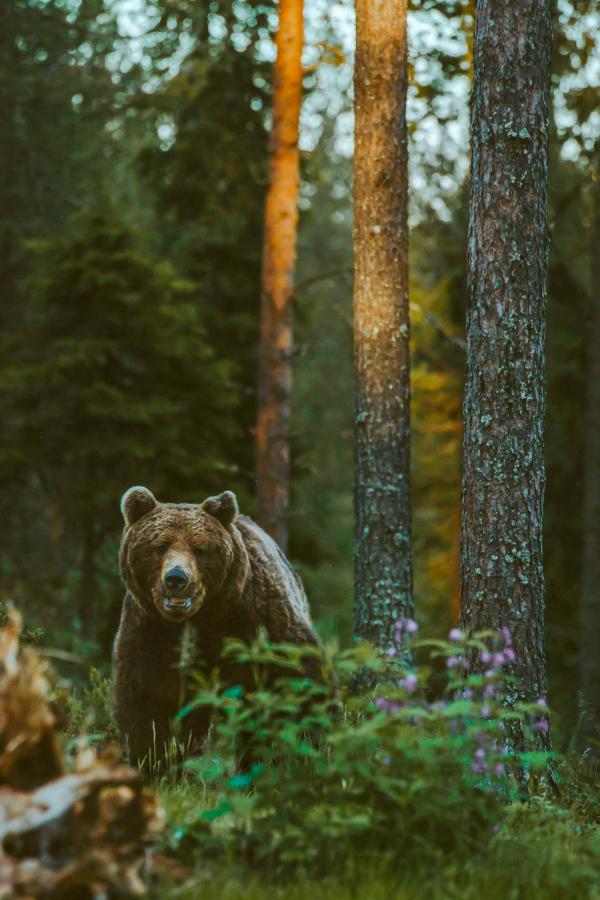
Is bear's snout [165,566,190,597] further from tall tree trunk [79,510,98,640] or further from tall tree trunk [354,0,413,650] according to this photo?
tall tree trunk [79,510,98,640]

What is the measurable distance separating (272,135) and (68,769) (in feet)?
32.2

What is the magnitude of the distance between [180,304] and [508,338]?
29.6 ft

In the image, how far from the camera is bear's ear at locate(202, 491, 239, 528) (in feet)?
23.1

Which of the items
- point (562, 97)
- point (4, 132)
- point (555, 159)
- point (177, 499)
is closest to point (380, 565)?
point (177, 499)

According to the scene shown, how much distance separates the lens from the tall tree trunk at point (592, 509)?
15148 mm

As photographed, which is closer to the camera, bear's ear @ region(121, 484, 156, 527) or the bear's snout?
the bear's snout

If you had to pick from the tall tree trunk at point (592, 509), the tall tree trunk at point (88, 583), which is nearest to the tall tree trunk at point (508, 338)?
the tall tree trunk at point (88, 583)

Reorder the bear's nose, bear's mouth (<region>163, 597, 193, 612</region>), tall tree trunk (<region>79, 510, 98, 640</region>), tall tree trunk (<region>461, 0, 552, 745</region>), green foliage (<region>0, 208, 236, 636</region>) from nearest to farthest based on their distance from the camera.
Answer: tall tree trunk (<region>461, 0, 552, 745</region>)
the bear's nose
bear's mouth (<region>163, 597, 193, 612</region>)
green foliage (<region>0, 208, 236, 636</region>)
tall tree trunk (<region>79, 510, 98, 640</region>)

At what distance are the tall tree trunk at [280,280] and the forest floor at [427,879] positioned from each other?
327 inches

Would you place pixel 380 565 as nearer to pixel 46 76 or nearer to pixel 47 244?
pixel 47 244

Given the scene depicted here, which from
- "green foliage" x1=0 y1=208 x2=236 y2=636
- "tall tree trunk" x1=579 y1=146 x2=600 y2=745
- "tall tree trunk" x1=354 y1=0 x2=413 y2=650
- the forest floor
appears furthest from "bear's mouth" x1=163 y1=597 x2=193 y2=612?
"tall tree trunk" x1=579 y1=146 x2=600 y2=745

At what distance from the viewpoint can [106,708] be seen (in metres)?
8.66

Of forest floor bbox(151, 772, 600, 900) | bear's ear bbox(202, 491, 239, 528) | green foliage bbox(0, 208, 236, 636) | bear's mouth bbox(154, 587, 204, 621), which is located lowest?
forest floor bbox(151, 772, 600, 900)

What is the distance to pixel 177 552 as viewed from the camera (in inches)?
265
